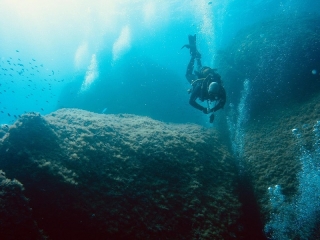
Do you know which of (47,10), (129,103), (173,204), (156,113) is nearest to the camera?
(173,204)

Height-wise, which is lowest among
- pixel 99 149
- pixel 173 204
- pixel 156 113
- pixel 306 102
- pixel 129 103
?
pixel 173 204

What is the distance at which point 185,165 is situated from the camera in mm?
5078

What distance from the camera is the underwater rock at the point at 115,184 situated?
3352mm

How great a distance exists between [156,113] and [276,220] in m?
12.7

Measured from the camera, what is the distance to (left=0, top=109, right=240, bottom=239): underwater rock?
3.35 m

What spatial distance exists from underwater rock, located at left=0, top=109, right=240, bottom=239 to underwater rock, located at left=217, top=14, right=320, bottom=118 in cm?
350

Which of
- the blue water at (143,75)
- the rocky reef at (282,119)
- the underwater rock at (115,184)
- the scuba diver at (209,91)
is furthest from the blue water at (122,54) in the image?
the underwater rock at (115,184)

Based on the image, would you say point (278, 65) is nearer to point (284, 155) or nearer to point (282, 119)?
point (282, 119)

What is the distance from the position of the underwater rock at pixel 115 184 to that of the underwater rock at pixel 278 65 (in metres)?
3.50

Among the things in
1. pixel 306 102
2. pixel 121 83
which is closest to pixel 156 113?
pixel 121 83

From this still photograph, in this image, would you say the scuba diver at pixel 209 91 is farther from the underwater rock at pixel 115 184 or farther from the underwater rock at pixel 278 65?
the underwater rock at pixel 278 65

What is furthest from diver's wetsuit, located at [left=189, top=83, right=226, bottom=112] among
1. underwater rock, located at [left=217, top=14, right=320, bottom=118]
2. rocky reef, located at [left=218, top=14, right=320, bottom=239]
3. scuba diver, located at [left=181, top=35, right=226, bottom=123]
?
underwater rock, located at [left=217, top=14, right=320, bottom=118]

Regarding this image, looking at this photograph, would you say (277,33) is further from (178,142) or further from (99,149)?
(99,149)

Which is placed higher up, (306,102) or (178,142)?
(306,102)
